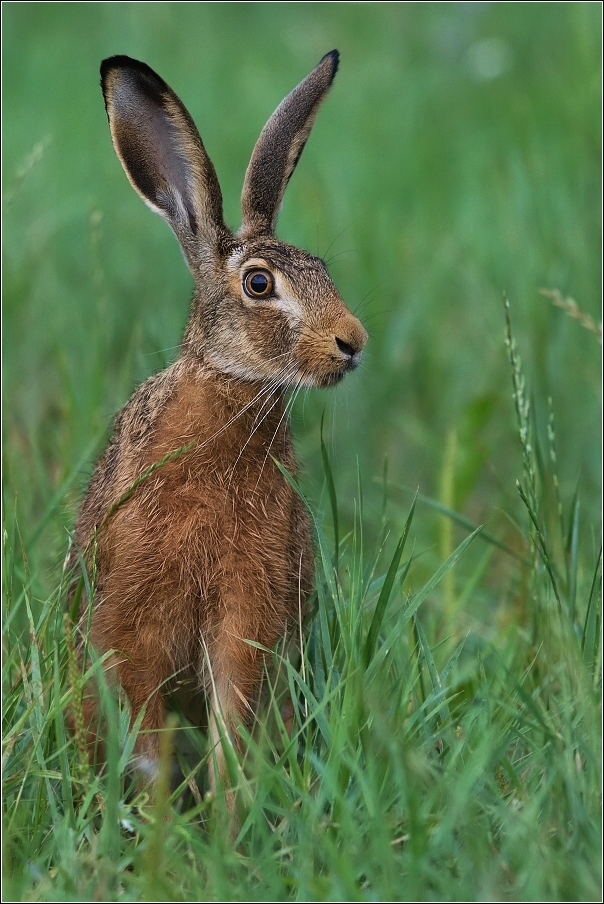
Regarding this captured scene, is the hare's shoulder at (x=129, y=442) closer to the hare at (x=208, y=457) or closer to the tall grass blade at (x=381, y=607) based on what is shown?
the hare at (x=208, y=457)

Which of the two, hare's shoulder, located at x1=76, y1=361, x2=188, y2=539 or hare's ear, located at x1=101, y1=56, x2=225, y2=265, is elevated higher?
hare's ear, located at x1=101, y1=56, x2=225, y2=265

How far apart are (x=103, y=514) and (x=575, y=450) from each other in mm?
2437

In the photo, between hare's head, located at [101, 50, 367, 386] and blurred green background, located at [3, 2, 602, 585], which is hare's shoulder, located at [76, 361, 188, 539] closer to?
hare's head, located at [101, 50, 367, 386]

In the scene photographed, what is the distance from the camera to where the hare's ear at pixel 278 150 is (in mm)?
3855

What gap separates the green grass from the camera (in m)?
2.61

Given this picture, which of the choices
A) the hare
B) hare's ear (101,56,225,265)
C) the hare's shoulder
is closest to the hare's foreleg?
the hare

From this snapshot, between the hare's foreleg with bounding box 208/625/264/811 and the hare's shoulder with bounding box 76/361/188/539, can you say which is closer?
the hare's foreleg with bounding box 208/625/264/811

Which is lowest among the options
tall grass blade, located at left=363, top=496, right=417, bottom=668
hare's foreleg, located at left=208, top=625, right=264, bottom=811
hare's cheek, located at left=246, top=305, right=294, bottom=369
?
hare's foreleg, located at left=208, top=625, right=264, bottom=811

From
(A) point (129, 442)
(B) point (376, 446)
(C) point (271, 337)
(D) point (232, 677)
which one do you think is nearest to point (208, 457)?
(A) point (129, 442)

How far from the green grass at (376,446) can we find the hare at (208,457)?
0.15m

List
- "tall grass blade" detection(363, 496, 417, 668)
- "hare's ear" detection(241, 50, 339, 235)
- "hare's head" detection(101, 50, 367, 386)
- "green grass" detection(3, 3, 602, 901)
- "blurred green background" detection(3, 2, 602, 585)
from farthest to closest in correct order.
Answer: "blurred green background" detection(3, 2, 602, 585), "hare's ear" detection(241, 50, 339, 235), "hare's head" detection(101, 50, 367, 386), "tall grass blade" detection(363, 496, 417, 668), "green grass" detection(3, 3, 602, 901)

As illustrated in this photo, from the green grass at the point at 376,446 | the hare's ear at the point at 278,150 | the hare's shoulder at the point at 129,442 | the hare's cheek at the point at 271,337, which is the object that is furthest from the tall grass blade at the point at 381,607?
the hare's ear at the point at 278,150

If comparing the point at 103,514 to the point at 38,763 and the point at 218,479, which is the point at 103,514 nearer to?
the point at 218,479

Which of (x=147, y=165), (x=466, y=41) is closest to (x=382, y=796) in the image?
(x=147, y=165)
